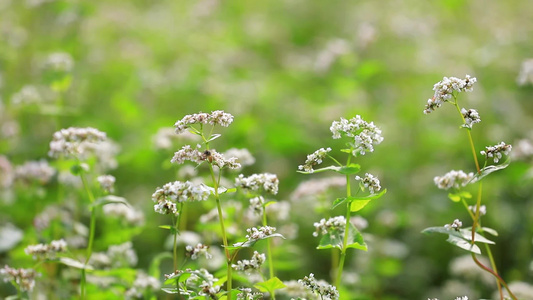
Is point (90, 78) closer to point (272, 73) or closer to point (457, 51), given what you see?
point (272, 73)

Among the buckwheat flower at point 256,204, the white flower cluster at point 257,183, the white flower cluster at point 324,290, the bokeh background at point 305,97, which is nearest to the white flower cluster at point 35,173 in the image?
the bokeh background at point 305,97

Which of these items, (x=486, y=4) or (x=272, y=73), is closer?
(x=272, y=73)

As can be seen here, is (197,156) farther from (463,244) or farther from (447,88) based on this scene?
(463,244)

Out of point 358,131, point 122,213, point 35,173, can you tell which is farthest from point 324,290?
point 35,173

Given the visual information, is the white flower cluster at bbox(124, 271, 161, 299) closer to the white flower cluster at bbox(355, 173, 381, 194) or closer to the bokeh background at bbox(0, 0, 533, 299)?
the bokeh background at bbox(0, 0, 533, 299)

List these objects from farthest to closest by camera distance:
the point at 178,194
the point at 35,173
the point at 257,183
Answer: the point at 35,173 → the point at 257,183 → the point at 178,194

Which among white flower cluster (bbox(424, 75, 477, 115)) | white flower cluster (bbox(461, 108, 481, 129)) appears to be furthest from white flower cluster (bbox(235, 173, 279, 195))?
white flower cluster (bbox(461, 108, 481, 129))

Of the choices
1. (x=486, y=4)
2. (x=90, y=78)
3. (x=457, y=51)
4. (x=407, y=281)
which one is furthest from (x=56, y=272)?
(x=486, y=4)

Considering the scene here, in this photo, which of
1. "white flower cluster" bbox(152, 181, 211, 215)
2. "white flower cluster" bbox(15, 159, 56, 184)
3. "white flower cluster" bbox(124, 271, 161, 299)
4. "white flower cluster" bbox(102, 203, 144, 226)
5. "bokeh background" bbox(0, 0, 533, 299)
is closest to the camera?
"white flower cluster" bbox(152, 181, 211, 215)

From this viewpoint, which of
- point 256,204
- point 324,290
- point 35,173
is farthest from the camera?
point 35,173
